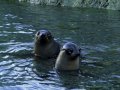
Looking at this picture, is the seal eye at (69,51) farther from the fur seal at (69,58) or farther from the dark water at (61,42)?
the dark water at (61,42)

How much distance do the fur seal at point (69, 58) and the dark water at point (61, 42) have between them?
9.3 inches

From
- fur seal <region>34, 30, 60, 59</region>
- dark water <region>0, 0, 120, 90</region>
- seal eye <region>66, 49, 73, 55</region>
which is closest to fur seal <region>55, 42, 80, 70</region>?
seal eye <region>66, 49, 73, 55</region>

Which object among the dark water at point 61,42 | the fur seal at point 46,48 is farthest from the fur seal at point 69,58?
the fur seal at point 46,48

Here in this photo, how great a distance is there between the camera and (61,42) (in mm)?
14961

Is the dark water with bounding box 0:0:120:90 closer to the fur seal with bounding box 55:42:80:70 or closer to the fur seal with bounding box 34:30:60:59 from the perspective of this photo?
the fur seal with bounding box 55:42:80:70

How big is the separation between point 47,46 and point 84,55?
1166 millimetres

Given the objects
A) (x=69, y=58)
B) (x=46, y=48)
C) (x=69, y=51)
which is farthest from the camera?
(x=46, y=48)

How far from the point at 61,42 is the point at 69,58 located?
11.5 ft

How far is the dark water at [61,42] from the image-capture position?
10.5 metres

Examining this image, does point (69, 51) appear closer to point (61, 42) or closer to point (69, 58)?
point (69, 58)

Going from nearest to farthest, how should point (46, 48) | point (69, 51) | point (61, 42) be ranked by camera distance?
point (69, 51)
point (46, 48)
point (61, 42)

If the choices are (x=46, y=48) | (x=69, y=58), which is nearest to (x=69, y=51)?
(x=69, y=58)

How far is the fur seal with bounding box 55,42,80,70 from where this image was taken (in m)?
11.3

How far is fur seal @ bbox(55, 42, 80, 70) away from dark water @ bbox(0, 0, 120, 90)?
24 cm
